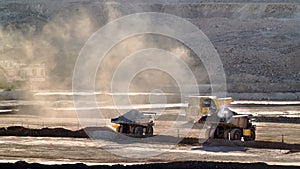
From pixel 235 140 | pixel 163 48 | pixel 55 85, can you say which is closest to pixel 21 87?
pixel 55 85

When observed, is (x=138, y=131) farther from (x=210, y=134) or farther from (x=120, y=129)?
(x=210, y=134)

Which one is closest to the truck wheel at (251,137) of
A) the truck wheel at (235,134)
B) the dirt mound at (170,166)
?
the truck wheel at (235,134)

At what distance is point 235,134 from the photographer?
33000mm

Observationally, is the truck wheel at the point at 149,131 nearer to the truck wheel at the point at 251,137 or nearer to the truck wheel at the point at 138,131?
the truck wheel at the point at 138,131

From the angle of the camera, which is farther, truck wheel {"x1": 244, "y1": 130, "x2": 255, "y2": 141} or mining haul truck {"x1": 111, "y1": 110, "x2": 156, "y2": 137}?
mining haul truck {"x1": 111, "y1": 110, "x2": 156, "y2": 137}

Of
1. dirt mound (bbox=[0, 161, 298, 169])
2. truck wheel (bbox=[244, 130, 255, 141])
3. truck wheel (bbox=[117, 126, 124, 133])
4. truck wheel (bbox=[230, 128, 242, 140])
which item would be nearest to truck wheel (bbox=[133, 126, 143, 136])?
truck wheel (bbox=[117, 126, 124, 133])

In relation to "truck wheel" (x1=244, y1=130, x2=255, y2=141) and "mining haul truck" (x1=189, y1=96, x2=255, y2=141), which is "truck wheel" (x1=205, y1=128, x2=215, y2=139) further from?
"truck wheel" (x1=244, y1=130, x2=255, y2=141)

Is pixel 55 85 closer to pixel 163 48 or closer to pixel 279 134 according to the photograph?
pixel 163 48

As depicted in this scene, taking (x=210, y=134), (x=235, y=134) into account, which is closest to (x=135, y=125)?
(x=210, y=134)

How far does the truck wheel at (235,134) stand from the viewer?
3294 cm

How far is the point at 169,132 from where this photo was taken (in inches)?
1439

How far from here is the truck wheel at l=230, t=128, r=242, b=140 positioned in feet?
108

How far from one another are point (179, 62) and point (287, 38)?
17513 mm

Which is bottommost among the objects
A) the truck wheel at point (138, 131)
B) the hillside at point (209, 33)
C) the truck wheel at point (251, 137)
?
the truck wheel at point (251, 137)
